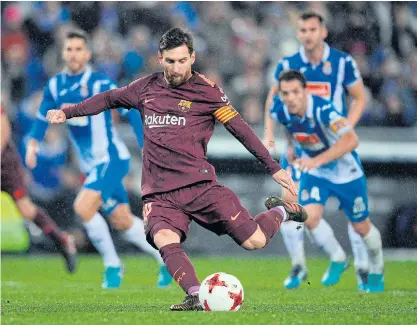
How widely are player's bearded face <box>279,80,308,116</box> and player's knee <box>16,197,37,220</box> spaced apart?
339cm

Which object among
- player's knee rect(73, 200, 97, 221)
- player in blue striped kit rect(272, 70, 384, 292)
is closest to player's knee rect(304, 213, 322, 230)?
player in blue striped kit rect(272, 70, 384, 292)

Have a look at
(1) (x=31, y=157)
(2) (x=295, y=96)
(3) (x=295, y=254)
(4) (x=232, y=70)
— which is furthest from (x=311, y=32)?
(4) (x=232, y=70)

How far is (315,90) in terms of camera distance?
1141cm

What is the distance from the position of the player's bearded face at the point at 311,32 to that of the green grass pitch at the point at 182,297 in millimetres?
2496

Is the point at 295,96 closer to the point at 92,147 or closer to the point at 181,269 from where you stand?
the point at 92,147

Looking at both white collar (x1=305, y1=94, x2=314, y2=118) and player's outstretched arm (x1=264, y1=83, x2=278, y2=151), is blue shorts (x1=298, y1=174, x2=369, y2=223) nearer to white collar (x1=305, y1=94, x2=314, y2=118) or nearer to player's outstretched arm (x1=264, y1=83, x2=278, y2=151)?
player's outstretched arm (x1=264, y1=83, x2=278, y2=151)

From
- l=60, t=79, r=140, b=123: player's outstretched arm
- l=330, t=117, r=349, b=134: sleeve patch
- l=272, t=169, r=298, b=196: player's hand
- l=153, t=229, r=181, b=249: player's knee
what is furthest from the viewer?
l=330, t=117, r=349, b=134: sleeve patch

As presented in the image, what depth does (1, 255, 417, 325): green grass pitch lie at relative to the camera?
22.3ft

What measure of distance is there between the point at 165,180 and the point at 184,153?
23 cm

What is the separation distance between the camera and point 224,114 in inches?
303

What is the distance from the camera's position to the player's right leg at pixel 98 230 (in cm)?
1098

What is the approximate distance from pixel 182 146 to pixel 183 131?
0.11 metres

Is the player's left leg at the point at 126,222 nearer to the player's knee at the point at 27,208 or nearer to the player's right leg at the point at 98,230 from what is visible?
the player's right leg at the point at 98,230

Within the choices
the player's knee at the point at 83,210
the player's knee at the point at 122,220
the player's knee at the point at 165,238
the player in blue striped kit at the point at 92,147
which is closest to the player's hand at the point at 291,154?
the player in blue striped kit at the point at 92,147
